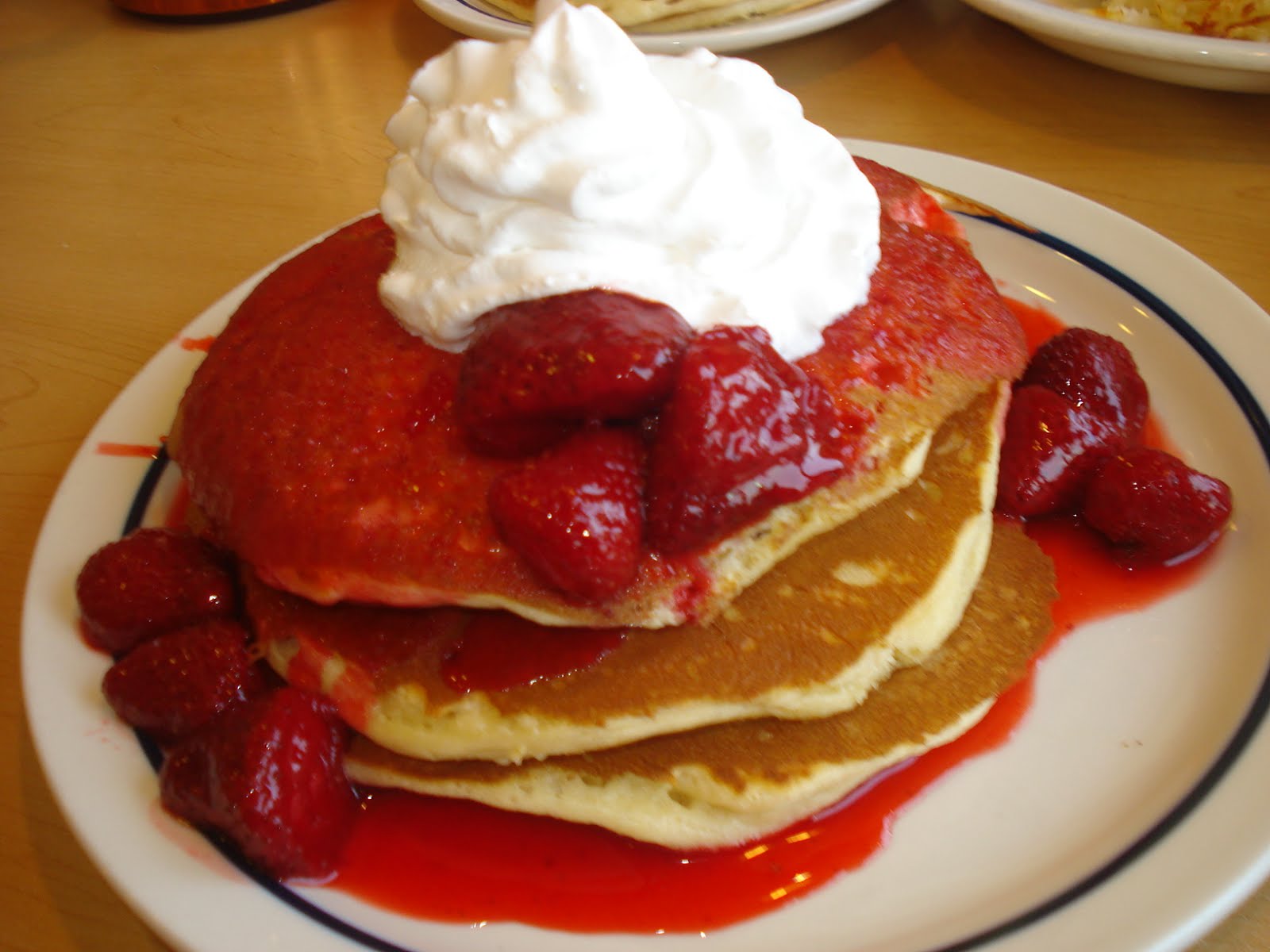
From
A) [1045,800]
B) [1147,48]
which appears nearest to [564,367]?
[1045,800]

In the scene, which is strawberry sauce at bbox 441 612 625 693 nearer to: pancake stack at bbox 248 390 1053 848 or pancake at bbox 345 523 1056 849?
pancake stack at bbox 248 390 1053 848

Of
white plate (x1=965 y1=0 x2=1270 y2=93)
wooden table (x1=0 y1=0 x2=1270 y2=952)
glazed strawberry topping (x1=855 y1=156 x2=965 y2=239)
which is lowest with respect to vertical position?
wooden table (x1=0 y1=0 x2=1270 y2=952)

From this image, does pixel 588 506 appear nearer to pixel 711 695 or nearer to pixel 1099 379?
pixel 711 695

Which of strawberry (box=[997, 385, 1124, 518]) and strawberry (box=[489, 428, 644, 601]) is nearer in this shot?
strawberry (box=[489, 428, 644, 601])

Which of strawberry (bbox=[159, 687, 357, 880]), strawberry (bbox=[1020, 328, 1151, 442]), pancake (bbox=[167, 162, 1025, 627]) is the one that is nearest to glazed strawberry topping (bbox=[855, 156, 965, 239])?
pancake (bbox=[167, 162, 1025, 627])

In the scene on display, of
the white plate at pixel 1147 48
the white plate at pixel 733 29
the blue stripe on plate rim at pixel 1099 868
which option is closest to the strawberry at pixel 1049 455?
the blue stripe on plate rim at pixel 1099 868
